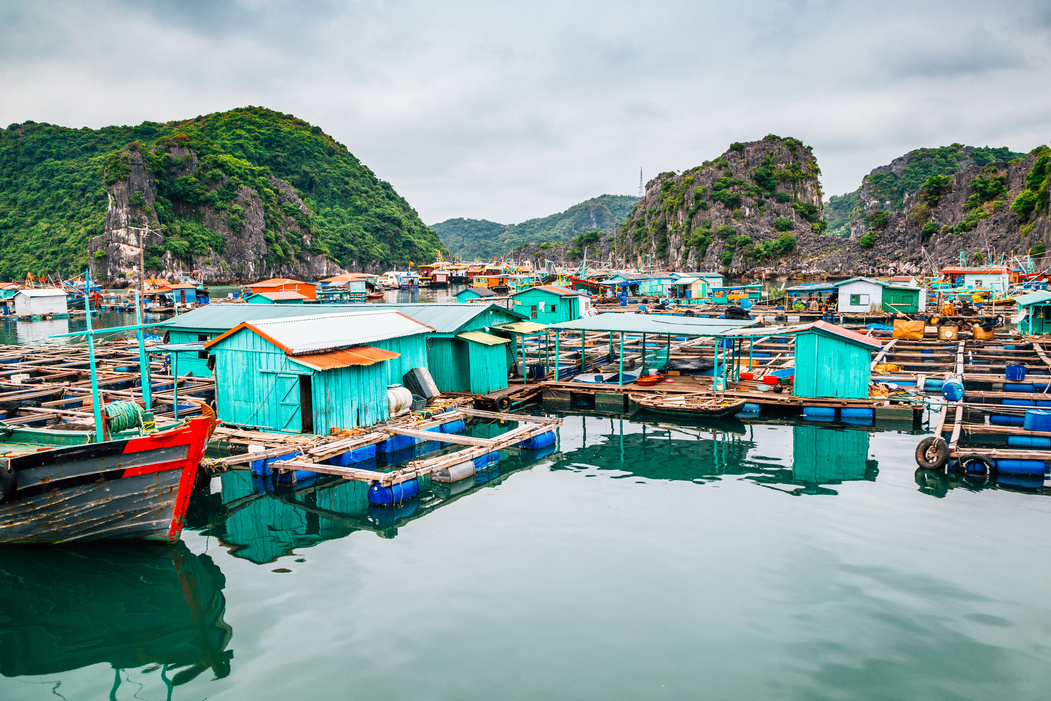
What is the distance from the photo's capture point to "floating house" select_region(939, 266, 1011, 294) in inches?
2157

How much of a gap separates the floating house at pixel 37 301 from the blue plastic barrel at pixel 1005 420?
8221cm

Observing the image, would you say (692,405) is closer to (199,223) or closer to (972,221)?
(972,221)

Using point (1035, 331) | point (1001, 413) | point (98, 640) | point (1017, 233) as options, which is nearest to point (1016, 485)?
point (1001, 413)

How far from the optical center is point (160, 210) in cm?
12975

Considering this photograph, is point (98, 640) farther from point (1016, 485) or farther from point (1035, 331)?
point (1035, 331)

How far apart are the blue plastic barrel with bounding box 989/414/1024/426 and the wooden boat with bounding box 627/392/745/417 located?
8.25 meters

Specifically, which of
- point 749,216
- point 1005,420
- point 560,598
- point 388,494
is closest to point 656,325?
point 1005,420

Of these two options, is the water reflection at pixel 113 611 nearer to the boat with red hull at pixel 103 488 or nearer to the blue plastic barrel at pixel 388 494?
the boat with red hull at pixel 103 488

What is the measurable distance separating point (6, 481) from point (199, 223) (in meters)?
145

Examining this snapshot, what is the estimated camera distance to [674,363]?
3002 centimetres

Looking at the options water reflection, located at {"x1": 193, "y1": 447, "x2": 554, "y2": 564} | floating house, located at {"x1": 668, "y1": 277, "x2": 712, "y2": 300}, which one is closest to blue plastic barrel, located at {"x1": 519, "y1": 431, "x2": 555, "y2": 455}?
water reflection, located at {"x1": 193, "y1": 447, "x2": 554, "y2": 564}

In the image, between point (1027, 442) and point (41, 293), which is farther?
point (41, 293)

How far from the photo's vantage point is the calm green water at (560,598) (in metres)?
8.45

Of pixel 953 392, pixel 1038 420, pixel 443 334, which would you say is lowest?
pixel 1038 420
